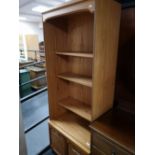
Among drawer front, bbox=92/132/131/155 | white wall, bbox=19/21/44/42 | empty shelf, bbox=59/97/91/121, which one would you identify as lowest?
drawer front, bbox=92/132/131/155

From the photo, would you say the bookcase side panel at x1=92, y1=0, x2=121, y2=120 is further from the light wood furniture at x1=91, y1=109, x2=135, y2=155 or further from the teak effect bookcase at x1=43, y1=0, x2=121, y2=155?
the light wood furniture at x1=91, y1=109, x2=135, y2=155

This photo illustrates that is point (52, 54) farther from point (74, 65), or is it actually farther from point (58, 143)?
point (58, 143)

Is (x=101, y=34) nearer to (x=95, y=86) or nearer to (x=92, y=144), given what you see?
(x=95, y=86)

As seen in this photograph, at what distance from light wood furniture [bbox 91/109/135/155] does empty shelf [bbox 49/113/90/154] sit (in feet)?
0.70

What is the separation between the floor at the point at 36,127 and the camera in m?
2.00

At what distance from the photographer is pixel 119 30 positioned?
1.34 m

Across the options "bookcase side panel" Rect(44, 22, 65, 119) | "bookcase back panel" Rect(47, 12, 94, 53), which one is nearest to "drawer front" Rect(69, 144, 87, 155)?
"bookcase side panel" Rect(44, 22, 65, 119)

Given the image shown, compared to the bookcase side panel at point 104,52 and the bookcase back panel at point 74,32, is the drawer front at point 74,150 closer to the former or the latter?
the bookcase side panel at point 104,52

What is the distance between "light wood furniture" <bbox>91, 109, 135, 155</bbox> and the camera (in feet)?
3.40

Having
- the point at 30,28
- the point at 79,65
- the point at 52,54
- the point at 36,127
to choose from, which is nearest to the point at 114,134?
the point at 79,65

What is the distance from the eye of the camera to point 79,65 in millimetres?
1742

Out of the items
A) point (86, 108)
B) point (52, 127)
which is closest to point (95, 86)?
point (86, 108)
